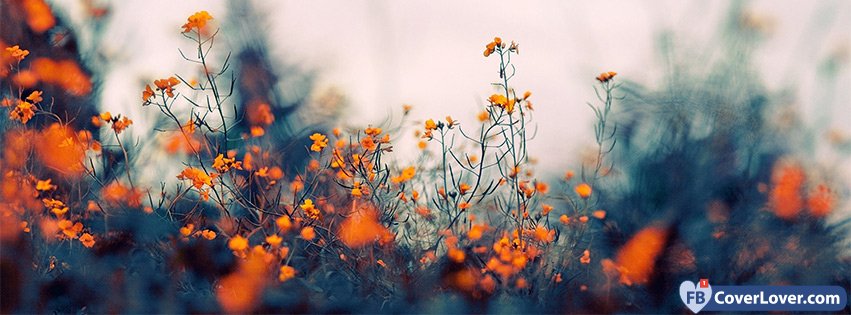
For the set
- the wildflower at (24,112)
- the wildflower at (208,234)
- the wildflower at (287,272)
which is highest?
the wildflower at (24,112)

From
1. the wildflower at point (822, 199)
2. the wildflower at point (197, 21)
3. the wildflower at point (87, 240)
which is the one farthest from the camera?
the wildflower at point (87, 240)

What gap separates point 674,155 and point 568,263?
657 mm

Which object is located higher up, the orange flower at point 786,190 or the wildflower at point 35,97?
the wildflower at point 35,97

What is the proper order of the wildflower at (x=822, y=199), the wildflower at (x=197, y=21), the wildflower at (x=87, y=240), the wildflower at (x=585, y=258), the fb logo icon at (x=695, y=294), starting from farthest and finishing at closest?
the wildflower at (x=87, y=240)
the wildflower at (x=585, y=258)
the wildflower at (x=822, y=199)
the fb logo icon at (x=695, y=294)
the wildflower at (x=197, y=21)

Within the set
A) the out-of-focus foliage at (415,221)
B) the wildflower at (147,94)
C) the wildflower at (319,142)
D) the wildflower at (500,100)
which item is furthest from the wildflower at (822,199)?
the wildflower at (147,94)

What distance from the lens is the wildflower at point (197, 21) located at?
279 centimetres

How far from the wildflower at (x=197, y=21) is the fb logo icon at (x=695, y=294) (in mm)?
2077

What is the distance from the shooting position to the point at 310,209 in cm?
302

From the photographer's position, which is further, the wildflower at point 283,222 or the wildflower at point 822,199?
the wildflower at point 822,199

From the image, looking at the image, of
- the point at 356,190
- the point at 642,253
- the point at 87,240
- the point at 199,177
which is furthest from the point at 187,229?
the point at 642,253

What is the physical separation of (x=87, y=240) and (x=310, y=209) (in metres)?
1.18

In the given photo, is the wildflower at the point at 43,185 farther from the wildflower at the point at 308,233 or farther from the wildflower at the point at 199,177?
the wildflower at the point at 308,233

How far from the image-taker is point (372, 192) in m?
3.06

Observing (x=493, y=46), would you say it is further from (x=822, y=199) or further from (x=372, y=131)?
(x=822, y=199)
